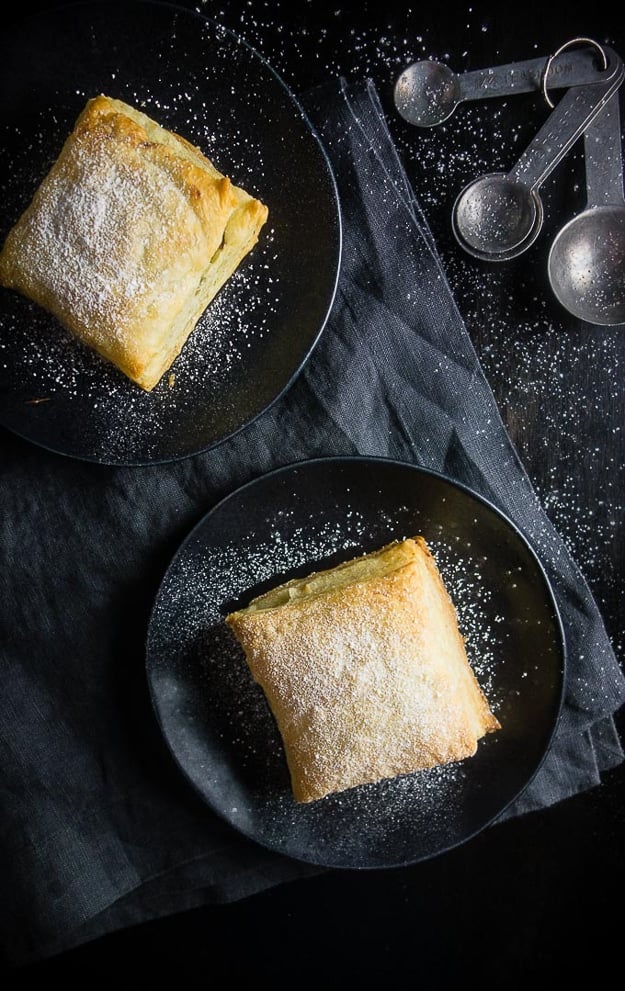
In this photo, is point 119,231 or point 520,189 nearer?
point 119,231

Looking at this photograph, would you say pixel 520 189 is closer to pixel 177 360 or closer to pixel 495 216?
pixel 495 216

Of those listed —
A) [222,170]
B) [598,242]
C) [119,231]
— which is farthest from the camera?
[598,242]

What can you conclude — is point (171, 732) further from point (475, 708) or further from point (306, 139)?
point (306, 139)

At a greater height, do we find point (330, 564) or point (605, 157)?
point (605, 157)

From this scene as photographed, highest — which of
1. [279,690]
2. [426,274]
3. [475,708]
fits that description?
[426,274]

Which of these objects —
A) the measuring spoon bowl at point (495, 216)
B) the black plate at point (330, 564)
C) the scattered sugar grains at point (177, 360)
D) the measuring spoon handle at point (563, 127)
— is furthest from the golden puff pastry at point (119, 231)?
the measuring spoon handle at point (563, 127)

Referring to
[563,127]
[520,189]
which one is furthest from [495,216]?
[563,127]

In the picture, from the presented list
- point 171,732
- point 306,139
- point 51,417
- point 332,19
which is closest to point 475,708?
point 171,732
